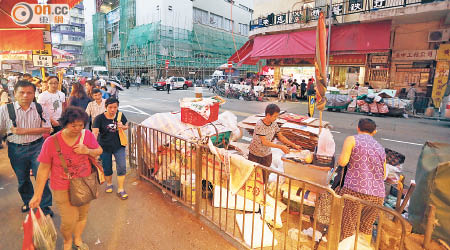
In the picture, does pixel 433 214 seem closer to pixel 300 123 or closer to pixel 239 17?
pixel 300 123

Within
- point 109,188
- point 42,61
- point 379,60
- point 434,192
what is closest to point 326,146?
point 434,192

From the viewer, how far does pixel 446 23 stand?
1541cm

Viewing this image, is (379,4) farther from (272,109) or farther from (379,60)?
(272,109)

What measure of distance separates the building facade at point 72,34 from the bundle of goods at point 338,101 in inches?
2600

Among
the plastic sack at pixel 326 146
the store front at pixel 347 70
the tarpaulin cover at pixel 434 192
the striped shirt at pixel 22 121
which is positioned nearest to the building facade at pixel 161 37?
the store front at pixel 347 70

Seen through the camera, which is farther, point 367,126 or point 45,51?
point 45,51

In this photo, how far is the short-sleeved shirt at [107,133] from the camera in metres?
4.05

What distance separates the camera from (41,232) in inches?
90.3

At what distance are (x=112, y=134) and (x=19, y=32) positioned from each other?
6407 mm

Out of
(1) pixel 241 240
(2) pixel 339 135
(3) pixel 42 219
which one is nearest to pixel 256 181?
(1) pixel 241 240

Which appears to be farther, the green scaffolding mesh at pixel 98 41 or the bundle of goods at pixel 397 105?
the green scaffolding mesh at pixel 98 41

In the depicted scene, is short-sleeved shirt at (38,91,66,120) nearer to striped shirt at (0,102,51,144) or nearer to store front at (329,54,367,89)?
striped shirt at (0,102,51,144)

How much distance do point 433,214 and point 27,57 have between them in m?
18.7

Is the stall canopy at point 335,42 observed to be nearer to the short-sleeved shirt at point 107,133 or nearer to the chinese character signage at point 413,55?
the chinese character signage at point 413,55
